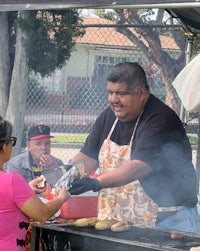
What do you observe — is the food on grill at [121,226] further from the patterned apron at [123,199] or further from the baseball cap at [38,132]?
the baseball cap at [38,132]

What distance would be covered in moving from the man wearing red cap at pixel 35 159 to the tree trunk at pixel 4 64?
5.07ft

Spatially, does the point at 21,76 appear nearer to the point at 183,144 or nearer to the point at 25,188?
the point at 183,144

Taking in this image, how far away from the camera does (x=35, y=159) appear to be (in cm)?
521

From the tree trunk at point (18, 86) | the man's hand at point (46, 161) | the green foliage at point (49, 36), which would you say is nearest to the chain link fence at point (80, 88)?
the green foliage at point (49, 36)

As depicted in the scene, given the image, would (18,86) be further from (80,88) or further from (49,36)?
(80,88)

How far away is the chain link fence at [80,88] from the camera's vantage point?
8547mm

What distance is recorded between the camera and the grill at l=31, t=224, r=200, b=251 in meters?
3.02

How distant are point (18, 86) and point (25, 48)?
415 mm

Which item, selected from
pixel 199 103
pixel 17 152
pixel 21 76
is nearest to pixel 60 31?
pixel 21 76

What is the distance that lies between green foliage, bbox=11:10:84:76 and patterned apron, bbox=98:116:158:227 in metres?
3.18

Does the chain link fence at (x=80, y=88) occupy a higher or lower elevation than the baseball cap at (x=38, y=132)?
higher

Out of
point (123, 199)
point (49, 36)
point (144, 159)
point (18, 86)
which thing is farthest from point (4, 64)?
point (144, 159)

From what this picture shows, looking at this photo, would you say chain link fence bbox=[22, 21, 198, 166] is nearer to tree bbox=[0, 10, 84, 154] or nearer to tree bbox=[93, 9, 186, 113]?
tree bbox=[93, 9, 186, 113]

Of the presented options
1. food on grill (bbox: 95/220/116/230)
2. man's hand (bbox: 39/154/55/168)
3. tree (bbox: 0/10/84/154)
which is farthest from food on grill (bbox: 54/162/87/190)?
tree (bbox: 0/10/84/154)
